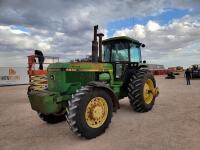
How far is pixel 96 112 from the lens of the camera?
6324 mm

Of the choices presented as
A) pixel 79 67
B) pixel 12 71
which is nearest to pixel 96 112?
pixel 79 67

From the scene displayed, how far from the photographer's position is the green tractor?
609 centimetres

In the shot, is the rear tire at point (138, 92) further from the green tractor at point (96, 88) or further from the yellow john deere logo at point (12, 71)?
the yellow john deere logo at point (12, 71)

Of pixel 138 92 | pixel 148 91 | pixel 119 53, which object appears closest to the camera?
pixel 138 92

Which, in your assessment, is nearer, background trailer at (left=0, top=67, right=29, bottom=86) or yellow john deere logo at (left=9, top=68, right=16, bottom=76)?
background trailer at (left=0, top=67, right=29, bottom=86)

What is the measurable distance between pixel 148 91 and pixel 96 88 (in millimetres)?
3692

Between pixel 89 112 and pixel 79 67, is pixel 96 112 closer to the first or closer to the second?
pixel 89 112

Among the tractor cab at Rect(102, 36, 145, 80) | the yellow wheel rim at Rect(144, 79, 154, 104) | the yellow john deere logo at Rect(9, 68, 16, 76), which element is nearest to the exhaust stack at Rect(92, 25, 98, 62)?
the tractor cab at Rect(102, 36, 145, 80)

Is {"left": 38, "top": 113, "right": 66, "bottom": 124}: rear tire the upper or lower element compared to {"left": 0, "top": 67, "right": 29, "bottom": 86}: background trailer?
lower

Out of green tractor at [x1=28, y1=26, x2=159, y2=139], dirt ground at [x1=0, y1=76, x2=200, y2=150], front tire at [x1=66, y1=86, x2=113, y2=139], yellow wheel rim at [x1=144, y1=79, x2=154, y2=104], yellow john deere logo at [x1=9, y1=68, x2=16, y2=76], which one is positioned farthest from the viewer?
yellow john deere logo at [x1=9, y1=68, x2=16, y2=76]

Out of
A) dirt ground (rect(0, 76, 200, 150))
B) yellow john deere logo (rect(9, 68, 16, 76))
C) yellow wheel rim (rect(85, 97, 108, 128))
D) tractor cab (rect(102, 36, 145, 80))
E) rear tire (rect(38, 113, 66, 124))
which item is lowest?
dirt ground (rect(0, 76, 200, 150))

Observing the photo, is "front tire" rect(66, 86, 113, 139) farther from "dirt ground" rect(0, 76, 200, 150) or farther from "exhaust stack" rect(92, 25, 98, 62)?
"exhaust stack" rect(92, 25, 98, 62)

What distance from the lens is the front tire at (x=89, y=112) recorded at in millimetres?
5875

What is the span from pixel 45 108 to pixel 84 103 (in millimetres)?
1115
